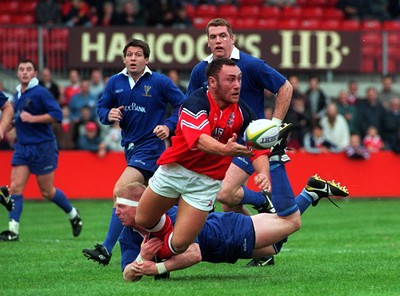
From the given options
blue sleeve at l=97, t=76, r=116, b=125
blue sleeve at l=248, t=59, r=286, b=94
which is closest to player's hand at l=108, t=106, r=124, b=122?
blue sleeve at l=97, t=76, r=116, b=125

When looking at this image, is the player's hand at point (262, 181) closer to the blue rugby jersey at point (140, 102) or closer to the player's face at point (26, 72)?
the blue rugby jersey at point (140, 102)

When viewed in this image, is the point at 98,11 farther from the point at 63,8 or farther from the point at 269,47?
the point at 269,47

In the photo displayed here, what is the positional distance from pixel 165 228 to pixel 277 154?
141 centimetres

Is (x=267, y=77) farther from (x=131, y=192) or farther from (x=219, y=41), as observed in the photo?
(x=131, y=192)

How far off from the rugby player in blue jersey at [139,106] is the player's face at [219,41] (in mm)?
1008

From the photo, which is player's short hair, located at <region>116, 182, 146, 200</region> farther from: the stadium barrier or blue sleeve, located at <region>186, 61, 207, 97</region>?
the stadium barrier

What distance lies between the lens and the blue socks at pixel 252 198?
36.6 ft

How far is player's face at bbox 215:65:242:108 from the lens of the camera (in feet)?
29.3

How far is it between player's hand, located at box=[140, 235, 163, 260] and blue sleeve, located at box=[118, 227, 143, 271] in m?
Result: 0.31

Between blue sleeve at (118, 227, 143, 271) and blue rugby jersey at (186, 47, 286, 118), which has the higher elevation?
blue rugby jersey at (186, 47, 286, 118)

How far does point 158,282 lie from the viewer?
9.27 metres

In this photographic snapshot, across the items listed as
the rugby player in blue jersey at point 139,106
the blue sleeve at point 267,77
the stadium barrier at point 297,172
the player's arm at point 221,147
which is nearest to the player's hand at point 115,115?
the rugby player in blue jersey at point 139,106

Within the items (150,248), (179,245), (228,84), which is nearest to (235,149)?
(228,84)

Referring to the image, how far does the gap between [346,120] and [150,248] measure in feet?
46.9
